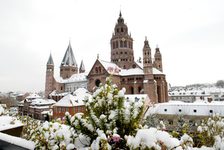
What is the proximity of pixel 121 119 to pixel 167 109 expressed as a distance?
2429 centimetres

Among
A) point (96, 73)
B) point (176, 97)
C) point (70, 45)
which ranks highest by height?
point (70, 45)

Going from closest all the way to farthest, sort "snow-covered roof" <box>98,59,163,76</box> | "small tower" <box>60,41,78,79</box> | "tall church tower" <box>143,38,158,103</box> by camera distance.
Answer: "tall church tower" <box>143,38,158,103</box>, "snow-covered roof" <box>98,59,163,76</box>, "small tower" <box>60,41,78,79</box>

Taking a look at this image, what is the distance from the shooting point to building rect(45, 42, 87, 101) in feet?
166

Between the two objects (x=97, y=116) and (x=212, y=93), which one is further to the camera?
(x=212, y=93)

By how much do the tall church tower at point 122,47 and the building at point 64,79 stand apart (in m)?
10.9

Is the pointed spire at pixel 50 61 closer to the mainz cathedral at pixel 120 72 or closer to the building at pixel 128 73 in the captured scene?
the mainz cathedral at pixel 120 72

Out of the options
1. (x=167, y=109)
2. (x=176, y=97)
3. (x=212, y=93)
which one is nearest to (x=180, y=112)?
(x=167, y=109)

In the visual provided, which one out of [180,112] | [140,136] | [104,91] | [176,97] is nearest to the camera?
[140,136]

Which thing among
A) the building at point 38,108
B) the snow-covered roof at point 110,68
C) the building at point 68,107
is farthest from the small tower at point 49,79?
the building at point 68,107

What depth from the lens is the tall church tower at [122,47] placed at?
157 ft

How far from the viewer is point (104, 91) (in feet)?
9.62

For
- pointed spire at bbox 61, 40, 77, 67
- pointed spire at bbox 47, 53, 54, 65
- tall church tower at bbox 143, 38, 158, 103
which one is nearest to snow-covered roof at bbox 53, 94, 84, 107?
tall church tower at bbox 143, 38, 158, 103

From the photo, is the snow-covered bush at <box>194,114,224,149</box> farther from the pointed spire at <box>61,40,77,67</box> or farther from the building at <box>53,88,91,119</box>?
the pointed spire at <box>61,40,77,67</box>

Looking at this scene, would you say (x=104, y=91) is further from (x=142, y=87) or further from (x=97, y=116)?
(x=142, y=87)
